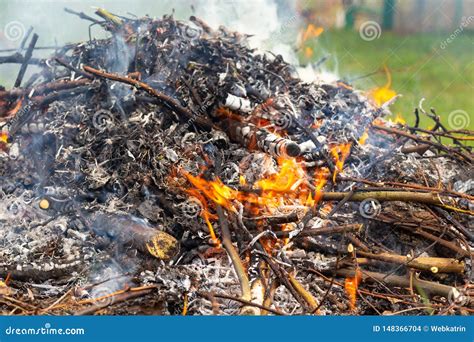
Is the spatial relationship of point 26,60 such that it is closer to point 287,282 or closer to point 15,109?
point 15,109

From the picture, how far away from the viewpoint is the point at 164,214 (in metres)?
5.89

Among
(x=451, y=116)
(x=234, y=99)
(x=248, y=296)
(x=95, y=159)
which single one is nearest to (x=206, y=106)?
(x=234, y=99)

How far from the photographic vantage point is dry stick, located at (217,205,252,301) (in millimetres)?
5184

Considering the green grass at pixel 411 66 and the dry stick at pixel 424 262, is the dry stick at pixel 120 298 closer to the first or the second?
the dry stick at pixel 424 262

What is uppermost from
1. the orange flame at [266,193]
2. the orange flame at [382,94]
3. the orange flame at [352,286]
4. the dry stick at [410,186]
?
the orange flame at [382,94]

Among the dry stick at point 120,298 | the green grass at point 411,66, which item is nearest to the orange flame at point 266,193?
the dry stick at point 120,298

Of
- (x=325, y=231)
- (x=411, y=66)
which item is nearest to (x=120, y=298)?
(x=325, y=231)

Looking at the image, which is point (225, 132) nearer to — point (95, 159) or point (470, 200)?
point (95, 159)

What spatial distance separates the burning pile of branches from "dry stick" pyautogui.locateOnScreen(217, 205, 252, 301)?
0.07 feet

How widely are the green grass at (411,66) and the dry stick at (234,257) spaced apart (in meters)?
3.48

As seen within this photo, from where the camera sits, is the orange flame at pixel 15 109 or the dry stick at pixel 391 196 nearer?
the dry stick at pixel 391 196

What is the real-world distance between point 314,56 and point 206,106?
2.62 meters

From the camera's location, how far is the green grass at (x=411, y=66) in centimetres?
827

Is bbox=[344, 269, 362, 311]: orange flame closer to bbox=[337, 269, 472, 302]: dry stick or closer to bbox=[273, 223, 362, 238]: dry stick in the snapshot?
bbox=[337, 269, 472, 302]: dry stick
